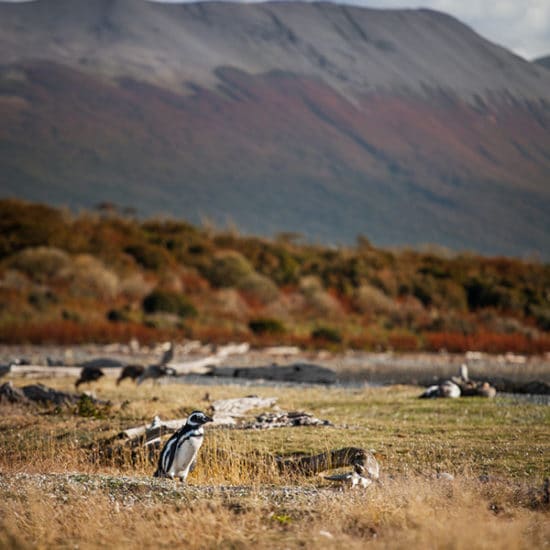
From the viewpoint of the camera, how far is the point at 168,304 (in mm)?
36969

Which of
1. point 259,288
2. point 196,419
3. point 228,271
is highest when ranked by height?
point 228,271

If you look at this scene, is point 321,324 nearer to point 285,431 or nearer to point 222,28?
point 285,431

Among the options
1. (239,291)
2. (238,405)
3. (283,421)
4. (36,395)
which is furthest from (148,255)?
(283,421)

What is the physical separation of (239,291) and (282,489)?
108ft

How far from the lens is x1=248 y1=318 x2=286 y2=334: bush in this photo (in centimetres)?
3566

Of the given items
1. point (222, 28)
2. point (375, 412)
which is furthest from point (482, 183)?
point (375, 412)

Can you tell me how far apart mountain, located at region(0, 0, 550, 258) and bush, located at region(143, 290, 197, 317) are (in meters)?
81.8

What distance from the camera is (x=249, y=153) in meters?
144

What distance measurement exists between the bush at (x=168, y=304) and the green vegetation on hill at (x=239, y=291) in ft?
0.19

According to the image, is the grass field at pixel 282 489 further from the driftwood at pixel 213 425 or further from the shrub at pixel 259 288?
the shrub at pixel 259 288

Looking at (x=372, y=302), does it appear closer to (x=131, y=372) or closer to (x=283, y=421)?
(x=131, y=372)

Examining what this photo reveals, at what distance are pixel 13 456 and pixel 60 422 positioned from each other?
2.49m

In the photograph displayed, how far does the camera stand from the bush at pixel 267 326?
3566cm

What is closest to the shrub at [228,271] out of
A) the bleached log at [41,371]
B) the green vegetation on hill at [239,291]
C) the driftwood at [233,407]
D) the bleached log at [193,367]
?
the green vegetation on hill at [239,291]
